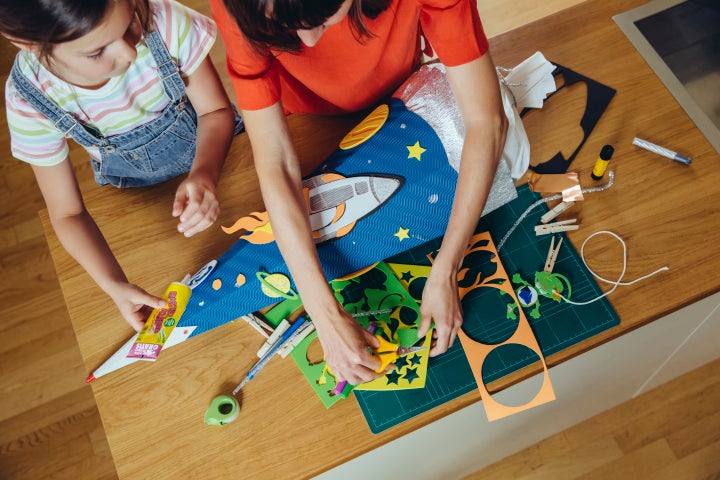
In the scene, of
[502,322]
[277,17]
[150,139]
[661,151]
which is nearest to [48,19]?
[277,17]

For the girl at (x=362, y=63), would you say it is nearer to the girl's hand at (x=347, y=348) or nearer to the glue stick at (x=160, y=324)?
the girl's hand at (x=347, y=348)

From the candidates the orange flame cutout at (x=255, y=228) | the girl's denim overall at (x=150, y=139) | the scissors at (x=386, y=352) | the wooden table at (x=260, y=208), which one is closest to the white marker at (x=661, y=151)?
the wooden table at (x=260, y=208)

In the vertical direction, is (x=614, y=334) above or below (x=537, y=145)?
below

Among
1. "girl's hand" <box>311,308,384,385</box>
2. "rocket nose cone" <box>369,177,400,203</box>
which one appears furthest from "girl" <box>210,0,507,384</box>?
"rocket nose cone" <box>369,177,400,203</box>

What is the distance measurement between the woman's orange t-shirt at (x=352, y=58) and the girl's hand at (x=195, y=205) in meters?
0.18

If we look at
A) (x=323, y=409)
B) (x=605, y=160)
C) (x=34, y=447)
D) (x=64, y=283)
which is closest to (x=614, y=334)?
(x=605, y=160)

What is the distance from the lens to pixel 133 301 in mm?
986

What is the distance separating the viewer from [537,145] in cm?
106

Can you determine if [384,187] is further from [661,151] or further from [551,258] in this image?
[661,151]

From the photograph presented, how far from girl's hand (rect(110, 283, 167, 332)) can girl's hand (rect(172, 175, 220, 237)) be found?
0.39 feet

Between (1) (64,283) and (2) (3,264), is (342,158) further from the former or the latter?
(2) (3,264)

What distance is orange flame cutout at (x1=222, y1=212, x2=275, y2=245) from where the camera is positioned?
1.00m

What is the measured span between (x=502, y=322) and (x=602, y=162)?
31cm

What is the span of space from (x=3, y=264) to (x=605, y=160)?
175 cm
